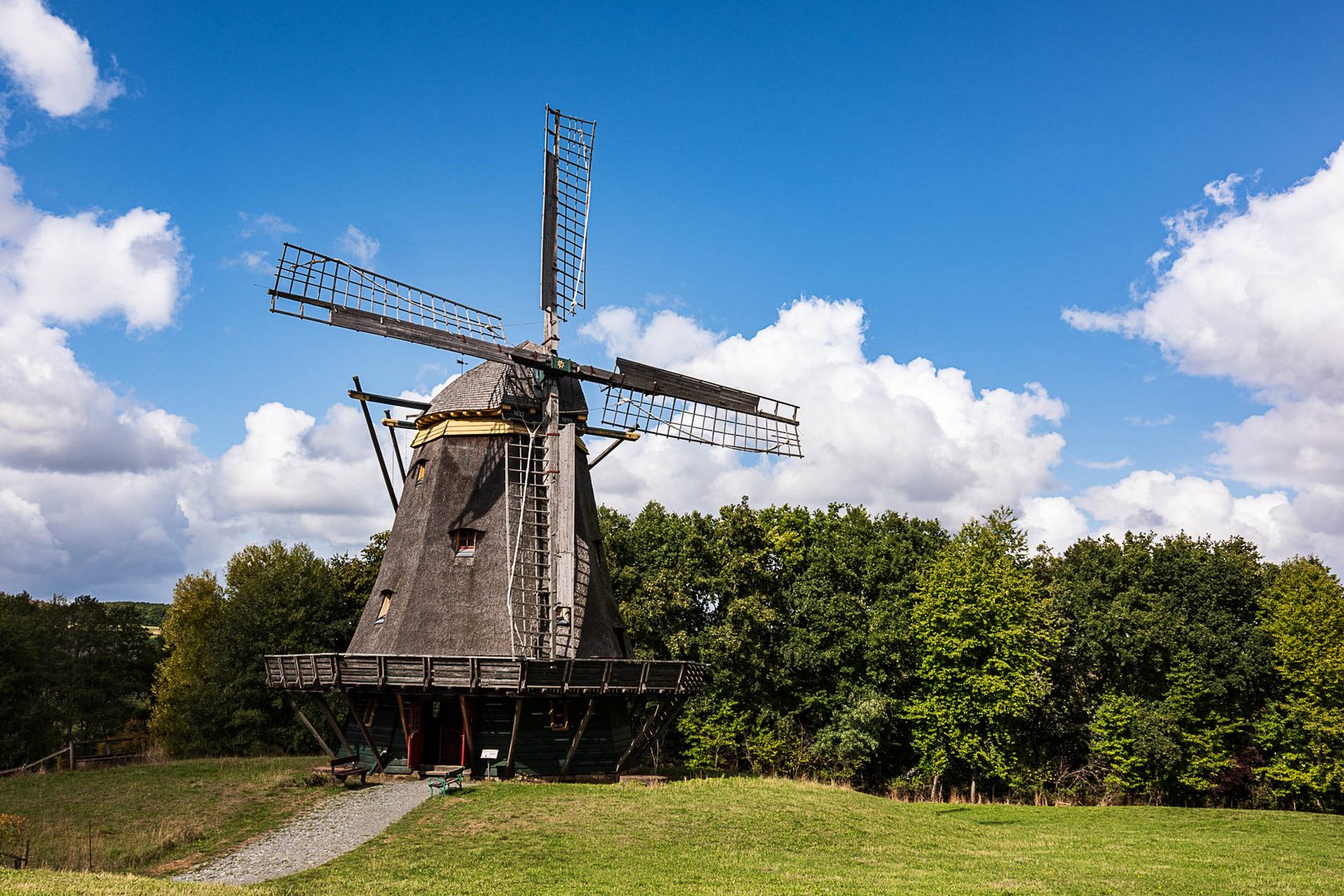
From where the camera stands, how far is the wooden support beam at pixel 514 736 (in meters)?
21.5

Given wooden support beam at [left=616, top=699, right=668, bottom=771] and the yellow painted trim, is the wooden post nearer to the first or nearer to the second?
wooden support beam at [left=616, top=699, right=668, bottom=771]

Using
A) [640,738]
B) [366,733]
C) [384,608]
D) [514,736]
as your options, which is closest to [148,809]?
[366,733]

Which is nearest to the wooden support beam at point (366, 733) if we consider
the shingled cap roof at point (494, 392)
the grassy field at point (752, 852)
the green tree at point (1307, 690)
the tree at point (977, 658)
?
the grassy field at point (752, 852)

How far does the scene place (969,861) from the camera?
56.4 feet

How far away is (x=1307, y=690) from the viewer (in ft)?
104

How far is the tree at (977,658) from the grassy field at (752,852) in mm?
8993

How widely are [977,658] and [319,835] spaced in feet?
83.2

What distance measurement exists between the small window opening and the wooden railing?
2574 millimetres

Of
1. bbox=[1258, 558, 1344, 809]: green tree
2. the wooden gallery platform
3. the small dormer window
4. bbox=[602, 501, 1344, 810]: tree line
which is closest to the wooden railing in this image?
the wooden gallery platform

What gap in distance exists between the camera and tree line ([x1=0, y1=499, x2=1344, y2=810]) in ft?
109

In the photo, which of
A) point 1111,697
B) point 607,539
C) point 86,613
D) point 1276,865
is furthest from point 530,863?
point 86,613

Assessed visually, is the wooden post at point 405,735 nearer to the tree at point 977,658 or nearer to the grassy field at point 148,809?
the grassy field at point 148,809

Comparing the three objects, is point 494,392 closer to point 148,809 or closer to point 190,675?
point 148,809

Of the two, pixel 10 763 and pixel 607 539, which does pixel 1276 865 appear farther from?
pixel 10 763
